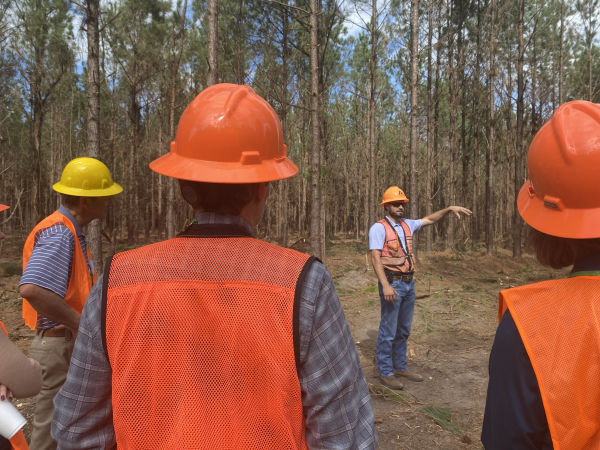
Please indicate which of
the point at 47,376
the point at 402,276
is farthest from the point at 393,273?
the point at 47,376

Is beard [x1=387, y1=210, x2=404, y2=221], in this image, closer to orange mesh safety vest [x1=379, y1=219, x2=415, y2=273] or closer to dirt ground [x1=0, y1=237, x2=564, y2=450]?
orange mesh safety vest [x1=379, y1=219, x2=415, y2=273]

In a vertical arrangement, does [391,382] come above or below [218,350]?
below

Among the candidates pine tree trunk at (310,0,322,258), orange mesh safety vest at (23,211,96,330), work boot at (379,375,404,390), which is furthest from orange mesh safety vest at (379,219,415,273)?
pine tree trunk at (310,0,322,258)

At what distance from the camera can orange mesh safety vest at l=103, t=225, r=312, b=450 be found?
95 cm

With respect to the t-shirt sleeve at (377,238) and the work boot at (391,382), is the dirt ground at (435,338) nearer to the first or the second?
the work boot at (391,382)

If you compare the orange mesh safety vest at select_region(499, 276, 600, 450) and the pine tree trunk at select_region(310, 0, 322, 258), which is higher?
the pine tree trunk at select_region(310, 0, 322, 258)

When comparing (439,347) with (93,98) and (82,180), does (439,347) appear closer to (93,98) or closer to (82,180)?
(82,180)

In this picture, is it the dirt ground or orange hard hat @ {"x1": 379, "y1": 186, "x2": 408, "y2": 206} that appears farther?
orange hard hat @ {"x1": 379, "y1": 186, "x2": 408, "y2": 206}

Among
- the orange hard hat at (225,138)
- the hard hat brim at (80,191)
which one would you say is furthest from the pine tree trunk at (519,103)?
the orange hard hat at (225,138)

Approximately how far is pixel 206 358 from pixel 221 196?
0.43 metres

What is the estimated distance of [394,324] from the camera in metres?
4.48

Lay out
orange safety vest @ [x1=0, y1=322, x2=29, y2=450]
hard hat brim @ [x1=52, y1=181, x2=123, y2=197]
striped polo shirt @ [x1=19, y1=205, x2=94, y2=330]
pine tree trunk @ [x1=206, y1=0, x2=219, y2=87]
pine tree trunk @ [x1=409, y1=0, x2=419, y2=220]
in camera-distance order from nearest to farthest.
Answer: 1. orange safety vest @ [x1=0, y1=322, x2=29, y2=450]
2. striped polo shirt @ [x1=19, y1=205, x2=94, y2=330]
3. hard hat brim @ [x1=52, y1=181, x2=123, y2=197]
4. pine tree trunk @ [x1=206, y1=0, x2=219, y2=87]
5. pine tree trunk @ [x1=409, y1=0, x2=419, y2=220]

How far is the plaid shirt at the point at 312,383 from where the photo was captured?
99 cm

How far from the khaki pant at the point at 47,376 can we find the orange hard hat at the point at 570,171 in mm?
2472
